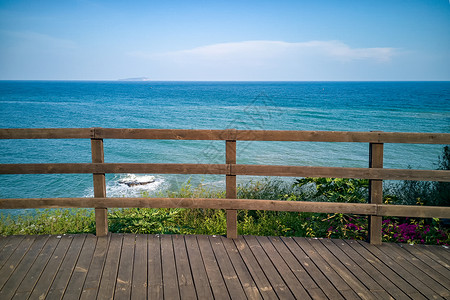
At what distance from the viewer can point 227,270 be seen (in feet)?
12.1

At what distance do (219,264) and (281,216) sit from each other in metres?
2.73

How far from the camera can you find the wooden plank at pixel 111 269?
3.23m

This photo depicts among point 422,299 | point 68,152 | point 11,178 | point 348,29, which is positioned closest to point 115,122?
point 68,152

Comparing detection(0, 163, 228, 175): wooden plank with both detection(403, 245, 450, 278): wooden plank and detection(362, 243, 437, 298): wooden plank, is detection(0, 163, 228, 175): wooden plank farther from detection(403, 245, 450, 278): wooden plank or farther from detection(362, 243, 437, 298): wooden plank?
detection(403, 245, 450, 278): wooden plank

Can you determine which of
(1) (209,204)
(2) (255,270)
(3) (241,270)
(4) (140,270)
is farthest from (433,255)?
(4) (140,270)

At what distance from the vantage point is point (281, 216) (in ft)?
20.8

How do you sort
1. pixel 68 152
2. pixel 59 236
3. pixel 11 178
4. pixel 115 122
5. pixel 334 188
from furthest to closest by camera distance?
1. pixel 115 122
2. pixel 68 152
3. pixel 11 178
4. pixel 334 188
5. pixel 59 236

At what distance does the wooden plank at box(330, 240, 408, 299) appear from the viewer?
3250mm

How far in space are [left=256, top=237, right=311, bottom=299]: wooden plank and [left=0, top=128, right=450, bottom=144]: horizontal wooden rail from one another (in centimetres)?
126

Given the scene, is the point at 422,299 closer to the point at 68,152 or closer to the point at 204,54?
the point at 68,152

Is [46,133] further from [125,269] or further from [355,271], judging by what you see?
[355,271]

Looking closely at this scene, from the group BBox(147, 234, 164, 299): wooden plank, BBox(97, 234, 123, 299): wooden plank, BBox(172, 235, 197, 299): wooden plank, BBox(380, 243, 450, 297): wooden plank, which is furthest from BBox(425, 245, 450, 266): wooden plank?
BBox(97, 234, 123, 299): wooden plank

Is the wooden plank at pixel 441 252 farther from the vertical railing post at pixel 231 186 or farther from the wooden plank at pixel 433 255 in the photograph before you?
the vertical railing post at pixel 231 186

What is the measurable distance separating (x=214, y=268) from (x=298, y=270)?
33.3 inches
